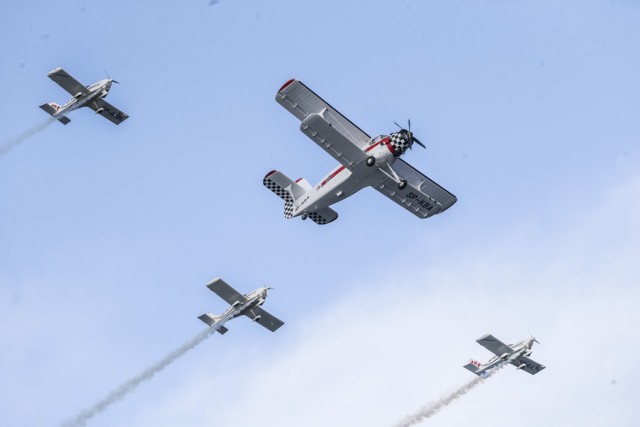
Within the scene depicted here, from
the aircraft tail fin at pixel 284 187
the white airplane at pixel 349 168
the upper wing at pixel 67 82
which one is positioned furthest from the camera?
the upper wing at pixel 67 82

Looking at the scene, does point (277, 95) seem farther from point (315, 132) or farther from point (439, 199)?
point (439, 199)

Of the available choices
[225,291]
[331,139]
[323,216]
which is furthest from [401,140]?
[225,291]

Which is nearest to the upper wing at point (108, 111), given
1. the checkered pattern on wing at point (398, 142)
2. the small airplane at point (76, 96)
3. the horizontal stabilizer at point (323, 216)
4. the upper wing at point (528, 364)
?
the small airplane at point (76, 96)

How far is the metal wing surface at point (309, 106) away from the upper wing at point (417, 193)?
391cm

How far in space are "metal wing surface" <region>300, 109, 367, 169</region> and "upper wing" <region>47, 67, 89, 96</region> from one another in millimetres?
18691

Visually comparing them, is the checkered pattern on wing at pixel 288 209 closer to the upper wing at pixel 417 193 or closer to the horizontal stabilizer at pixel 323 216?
the horizontal stabilizer at pixel 323 216

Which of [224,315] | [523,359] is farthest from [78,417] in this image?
[523,359]

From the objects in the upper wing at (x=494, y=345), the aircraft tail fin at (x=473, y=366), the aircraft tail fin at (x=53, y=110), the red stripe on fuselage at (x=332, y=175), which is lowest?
the aircraft tail fin at (x=53, y=110)

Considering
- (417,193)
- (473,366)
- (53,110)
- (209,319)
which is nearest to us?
(209,319)

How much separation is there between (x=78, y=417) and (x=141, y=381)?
4082mm

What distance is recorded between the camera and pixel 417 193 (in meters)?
57.2

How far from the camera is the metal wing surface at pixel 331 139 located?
168 feet

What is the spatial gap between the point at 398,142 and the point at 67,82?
22797mm

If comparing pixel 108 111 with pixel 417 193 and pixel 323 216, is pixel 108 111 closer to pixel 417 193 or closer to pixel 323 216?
pixel 323 216
